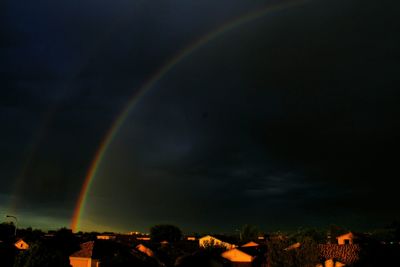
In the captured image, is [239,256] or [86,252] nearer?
[239,256]

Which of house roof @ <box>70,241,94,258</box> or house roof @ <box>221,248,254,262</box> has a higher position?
house roof @ <box>70,241,94,258</box>

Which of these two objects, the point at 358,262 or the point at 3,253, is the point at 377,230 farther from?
the point at 3,253

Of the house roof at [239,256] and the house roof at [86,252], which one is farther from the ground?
the house roof at [86,252]

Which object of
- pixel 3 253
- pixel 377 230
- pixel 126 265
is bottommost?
pixel 126 265

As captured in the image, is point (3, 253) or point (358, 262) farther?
point (3, 253)

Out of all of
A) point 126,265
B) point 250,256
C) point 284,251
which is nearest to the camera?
point 126,265

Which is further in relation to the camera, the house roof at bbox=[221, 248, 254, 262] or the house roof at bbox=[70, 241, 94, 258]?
the house roof at bbox=[70, 241, 94, 258]

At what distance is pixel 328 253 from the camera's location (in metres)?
60.6

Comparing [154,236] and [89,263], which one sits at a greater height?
[154,236]

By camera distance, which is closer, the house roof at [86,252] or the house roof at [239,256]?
the house roof at [239,256]

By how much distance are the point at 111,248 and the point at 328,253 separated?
38.0m

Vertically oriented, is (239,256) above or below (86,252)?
below

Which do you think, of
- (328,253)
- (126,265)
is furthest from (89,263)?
(126,265)

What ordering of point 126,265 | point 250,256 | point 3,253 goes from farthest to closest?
point 3,253, point 250,256, point 126,265
